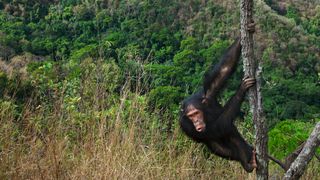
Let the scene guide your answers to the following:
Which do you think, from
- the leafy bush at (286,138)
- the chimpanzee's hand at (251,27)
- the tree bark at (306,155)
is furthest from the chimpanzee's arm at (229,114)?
the leafy bush at (286,138)

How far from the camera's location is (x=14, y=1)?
3053 cm

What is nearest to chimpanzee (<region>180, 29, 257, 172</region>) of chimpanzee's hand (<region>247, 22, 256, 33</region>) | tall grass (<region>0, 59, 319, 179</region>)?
tall grass (<region>0, 59, 319, 179</region>)

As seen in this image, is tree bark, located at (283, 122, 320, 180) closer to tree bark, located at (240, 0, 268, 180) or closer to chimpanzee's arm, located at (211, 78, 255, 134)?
tree bark, located at (240, 0, 268, 180)

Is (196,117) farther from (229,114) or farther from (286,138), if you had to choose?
(286,138)

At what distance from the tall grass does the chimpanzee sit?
0.38m

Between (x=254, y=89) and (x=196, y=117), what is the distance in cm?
100

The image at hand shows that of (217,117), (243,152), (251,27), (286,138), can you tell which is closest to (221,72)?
(217,117)

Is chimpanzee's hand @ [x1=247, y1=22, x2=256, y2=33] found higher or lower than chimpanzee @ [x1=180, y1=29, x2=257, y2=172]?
higher

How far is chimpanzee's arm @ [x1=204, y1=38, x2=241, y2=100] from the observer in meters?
3.08

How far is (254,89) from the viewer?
7.21 feet

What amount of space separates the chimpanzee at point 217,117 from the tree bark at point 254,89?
2.50 feet

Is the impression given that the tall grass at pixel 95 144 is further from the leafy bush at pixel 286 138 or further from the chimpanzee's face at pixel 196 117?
the chimpanzee's face at pixel 196 117

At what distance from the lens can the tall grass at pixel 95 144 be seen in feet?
10.3

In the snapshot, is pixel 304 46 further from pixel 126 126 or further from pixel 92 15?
pixel 126 126
